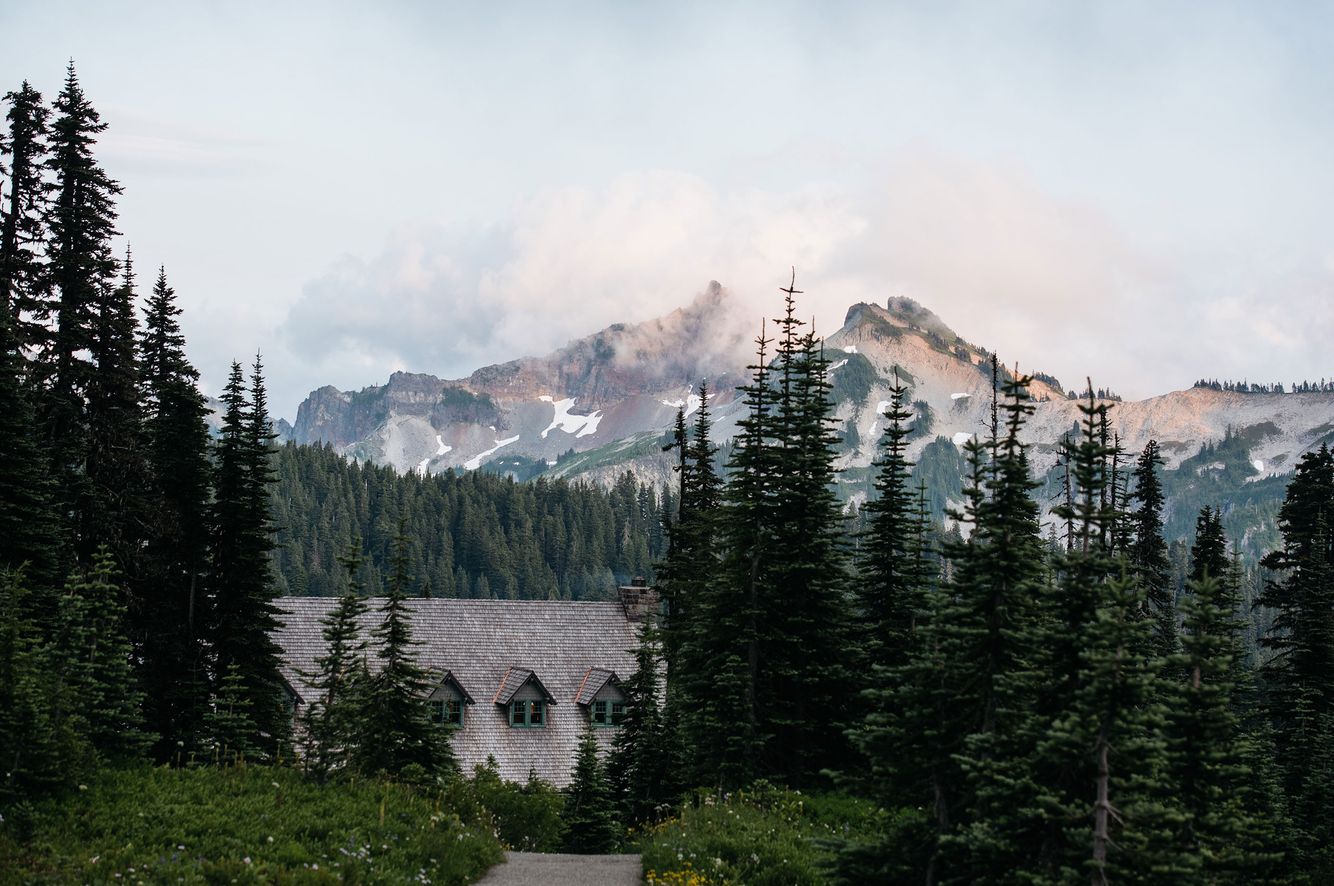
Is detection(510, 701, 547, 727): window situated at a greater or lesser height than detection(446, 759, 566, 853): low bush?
greater

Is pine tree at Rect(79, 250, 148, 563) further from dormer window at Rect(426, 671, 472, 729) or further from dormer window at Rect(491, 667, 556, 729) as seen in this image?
dormer window at Rect(491, 667, 556, 729)

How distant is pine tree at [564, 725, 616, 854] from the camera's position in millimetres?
30906

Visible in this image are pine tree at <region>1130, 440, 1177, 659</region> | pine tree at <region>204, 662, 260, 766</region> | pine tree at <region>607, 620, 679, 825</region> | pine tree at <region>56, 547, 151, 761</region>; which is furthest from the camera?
pine tree at <region>1130, 440, 1177, 659</region>

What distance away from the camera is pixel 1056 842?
45.5 feet

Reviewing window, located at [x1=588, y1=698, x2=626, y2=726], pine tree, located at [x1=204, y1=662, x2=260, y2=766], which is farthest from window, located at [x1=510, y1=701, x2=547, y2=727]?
pine tree, located at [x1=204, y1=662, x2=260, y2=766]

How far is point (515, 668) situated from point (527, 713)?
2.39 meters

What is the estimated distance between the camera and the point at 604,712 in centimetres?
5125

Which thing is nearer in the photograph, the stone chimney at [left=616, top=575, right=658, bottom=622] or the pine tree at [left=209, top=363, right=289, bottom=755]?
the pine tree at [left=209, top=363, right=289, bottom=755]

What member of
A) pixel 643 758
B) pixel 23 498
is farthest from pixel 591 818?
pixel 23 498

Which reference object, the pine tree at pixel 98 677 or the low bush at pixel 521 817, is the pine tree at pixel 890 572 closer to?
the low bush at pixel 521 817

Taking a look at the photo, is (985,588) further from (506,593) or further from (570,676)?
(506,593)

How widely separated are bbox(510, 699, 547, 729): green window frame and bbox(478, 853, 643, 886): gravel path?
86.2 ft

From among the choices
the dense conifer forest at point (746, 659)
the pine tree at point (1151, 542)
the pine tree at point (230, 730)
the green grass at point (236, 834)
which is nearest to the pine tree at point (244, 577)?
the dense conifer forest at point (746, 659)

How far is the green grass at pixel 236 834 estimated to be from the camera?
604 inches
